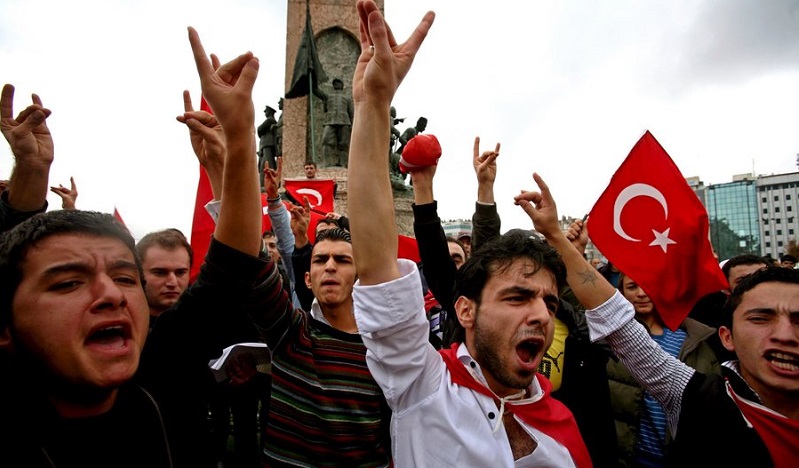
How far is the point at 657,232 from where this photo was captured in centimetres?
286

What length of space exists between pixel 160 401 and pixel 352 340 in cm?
76

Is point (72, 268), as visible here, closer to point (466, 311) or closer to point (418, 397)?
point (418, 397)

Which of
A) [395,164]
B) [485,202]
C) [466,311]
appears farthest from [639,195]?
[395,164]

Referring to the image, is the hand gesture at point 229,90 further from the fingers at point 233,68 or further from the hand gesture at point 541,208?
the hand gesture at point 541,208

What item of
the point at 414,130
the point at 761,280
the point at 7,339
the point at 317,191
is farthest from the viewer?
the point at 414,130

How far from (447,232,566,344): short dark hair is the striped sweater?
512 mm

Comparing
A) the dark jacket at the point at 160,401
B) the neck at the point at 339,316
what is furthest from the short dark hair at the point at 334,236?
the dark jacket at the point at 160,401

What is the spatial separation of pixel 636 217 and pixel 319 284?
6.03ft

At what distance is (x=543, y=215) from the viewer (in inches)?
88.5

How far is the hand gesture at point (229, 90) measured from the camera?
154 cm

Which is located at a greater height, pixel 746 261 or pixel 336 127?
pixel 336 127

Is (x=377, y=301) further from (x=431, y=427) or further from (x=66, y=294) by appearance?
(x=66, y=294)

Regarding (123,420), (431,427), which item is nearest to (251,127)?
(123,420)

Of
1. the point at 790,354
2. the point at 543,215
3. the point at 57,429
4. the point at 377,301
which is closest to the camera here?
the point at 57,429
